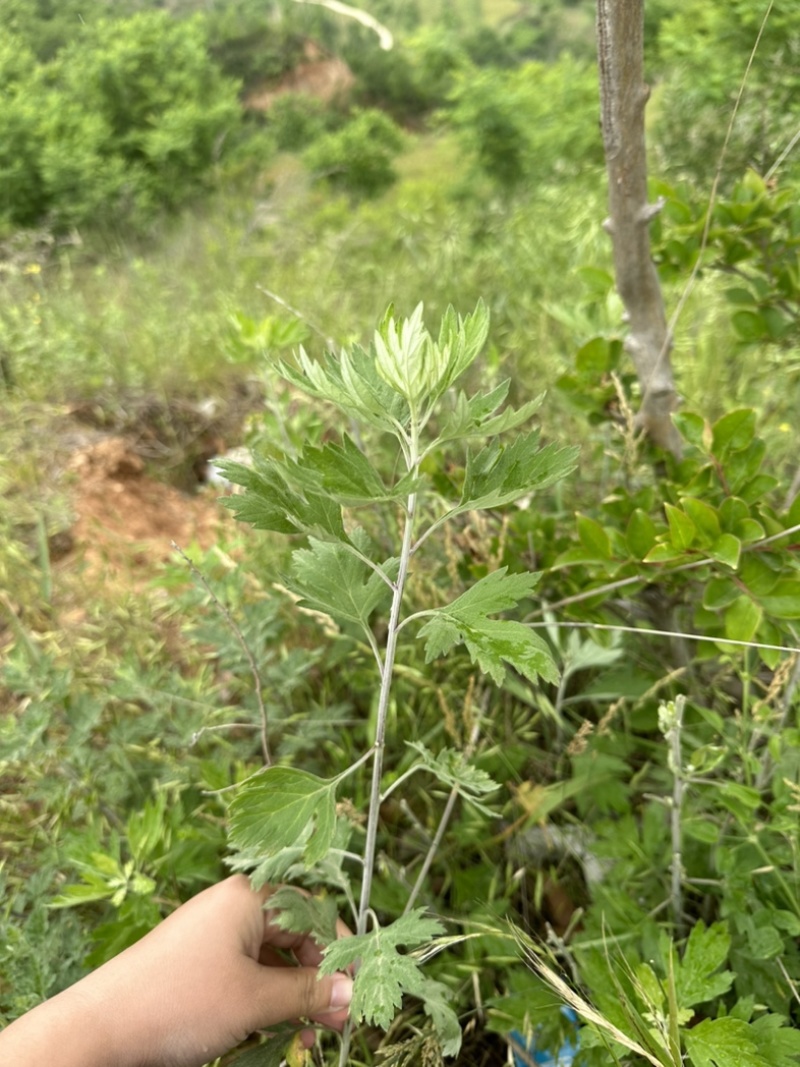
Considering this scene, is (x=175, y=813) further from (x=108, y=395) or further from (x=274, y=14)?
(x=274, y=14)

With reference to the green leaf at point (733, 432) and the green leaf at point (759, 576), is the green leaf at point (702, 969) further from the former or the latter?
the green leaf at point (733, 432)

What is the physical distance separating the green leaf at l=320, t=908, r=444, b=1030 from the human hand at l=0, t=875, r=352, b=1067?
17 centimetres

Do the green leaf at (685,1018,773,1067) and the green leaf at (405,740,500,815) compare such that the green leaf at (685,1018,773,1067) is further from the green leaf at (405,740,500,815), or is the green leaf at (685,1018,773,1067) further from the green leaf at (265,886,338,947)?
the green leaf at (265,886,338,947)

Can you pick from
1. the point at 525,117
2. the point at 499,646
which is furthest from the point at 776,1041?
the point at 525,117

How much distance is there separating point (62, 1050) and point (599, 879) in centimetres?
88

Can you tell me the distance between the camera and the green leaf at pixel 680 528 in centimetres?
88

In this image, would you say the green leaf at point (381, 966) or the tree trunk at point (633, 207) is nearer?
the green leaf at point (381, 966)

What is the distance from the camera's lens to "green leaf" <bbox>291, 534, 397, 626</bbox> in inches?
29.3

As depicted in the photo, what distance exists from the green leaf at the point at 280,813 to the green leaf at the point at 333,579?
198mm

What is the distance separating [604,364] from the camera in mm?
1200

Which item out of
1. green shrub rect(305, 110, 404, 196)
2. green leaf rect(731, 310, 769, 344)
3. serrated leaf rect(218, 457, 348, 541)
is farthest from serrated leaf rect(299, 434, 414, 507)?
green shrub rect(305, 110, 404, 196)

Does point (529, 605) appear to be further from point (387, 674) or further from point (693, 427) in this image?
point (387, 674)

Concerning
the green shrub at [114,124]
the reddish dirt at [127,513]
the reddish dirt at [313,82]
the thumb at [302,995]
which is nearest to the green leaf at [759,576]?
the thumb at [302,995]

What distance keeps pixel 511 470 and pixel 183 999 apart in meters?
0.80
